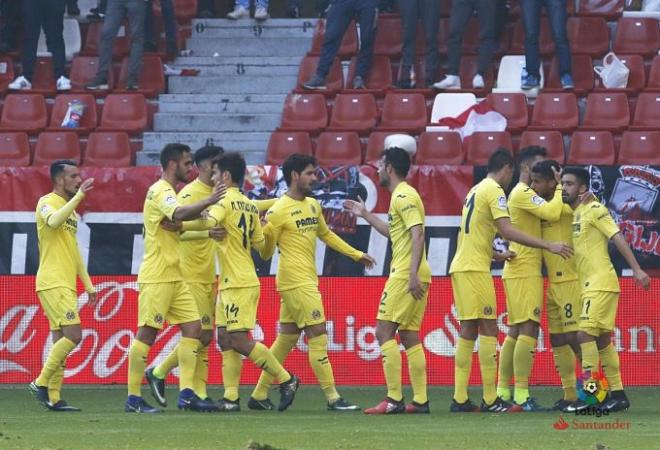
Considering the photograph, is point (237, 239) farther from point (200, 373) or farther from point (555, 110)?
point (555, 110)

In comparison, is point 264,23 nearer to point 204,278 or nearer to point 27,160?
point 27,160

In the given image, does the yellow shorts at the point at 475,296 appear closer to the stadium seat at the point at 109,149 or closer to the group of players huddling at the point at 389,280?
the group of players huddling at the point at 389,280

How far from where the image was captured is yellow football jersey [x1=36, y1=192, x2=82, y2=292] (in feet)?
42.8

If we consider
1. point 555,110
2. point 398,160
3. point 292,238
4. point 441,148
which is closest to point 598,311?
point 398,160

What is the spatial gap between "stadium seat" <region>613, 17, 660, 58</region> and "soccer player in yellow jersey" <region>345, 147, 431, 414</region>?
6.99 metres

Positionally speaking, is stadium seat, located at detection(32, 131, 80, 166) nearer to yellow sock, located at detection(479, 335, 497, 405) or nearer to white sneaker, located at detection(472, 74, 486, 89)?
white sneaker, located at detection(472, 74, 486, 89)

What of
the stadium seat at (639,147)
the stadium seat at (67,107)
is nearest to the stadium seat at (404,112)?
the stadium seat at (639,147)

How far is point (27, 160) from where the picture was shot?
17.7 m

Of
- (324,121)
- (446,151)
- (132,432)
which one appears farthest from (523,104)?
(132,432)

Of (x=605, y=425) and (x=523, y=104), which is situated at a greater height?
(x=523, y=104)

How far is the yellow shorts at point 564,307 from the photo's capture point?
12.9 m

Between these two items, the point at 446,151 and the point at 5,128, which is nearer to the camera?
the point at 446,151

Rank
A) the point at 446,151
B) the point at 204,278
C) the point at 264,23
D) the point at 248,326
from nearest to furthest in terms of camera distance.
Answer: the point at 248,326
the point at 204,278
the point at 446,151
the point at 264,23

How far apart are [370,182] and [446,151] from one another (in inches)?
62.6
